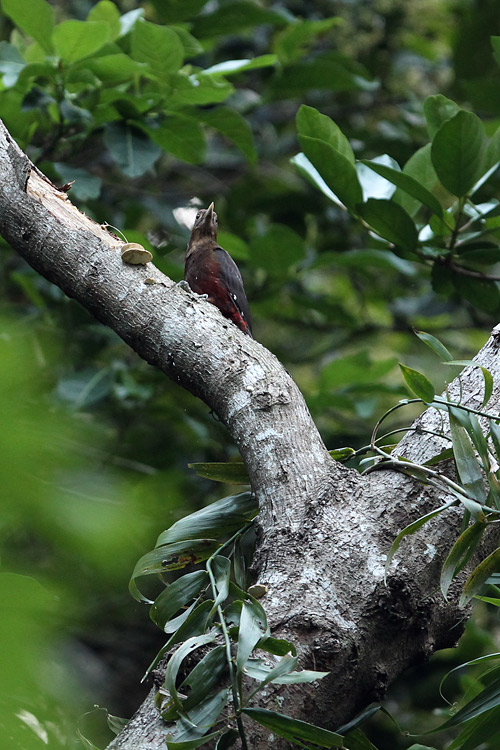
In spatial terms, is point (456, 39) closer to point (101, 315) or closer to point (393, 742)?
point (101, 315)

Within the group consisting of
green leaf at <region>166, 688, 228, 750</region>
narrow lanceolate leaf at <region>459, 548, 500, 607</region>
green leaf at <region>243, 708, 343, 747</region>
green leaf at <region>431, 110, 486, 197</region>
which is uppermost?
green leaf at <region>431, 110, 486, 197</region>

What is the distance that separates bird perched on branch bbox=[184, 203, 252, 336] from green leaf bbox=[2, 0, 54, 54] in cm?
106

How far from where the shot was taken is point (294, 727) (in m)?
1.10

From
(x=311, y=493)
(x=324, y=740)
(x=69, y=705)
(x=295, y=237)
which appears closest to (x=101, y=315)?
(x=311, y=493)

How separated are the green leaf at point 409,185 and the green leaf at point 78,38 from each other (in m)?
0.94

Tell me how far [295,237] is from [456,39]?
69.7 inches

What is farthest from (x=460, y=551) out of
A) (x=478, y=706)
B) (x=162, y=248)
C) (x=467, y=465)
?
(x=162, y=248)

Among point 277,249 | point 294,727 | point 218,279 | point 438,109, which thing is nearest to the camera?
point 294,727

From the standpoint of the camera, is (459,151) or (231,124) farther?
(231,124)

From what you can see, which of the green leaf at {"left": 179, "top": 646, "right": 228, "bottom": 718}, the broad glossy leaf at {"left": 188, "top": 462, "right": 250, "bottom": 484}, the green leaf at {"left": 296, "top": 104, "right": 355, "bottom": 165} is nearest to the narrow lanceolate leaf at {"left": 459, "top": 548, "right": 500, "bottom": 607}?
the green leaf at {"left": 179, "top": 646, "right": 228, "bottom": 718}

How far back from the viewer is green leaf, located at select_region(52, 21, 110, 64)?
7.34 feet

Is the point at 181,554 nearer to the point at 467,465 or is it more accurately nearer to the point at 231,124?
the point at 467,465

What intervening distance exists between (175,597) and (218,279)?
181 centimetres

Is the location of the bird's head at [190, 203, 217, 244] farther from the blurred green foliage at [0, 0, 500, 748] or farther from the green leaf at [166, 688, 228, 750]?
the green leaf at [166, 688, 228, 750]
